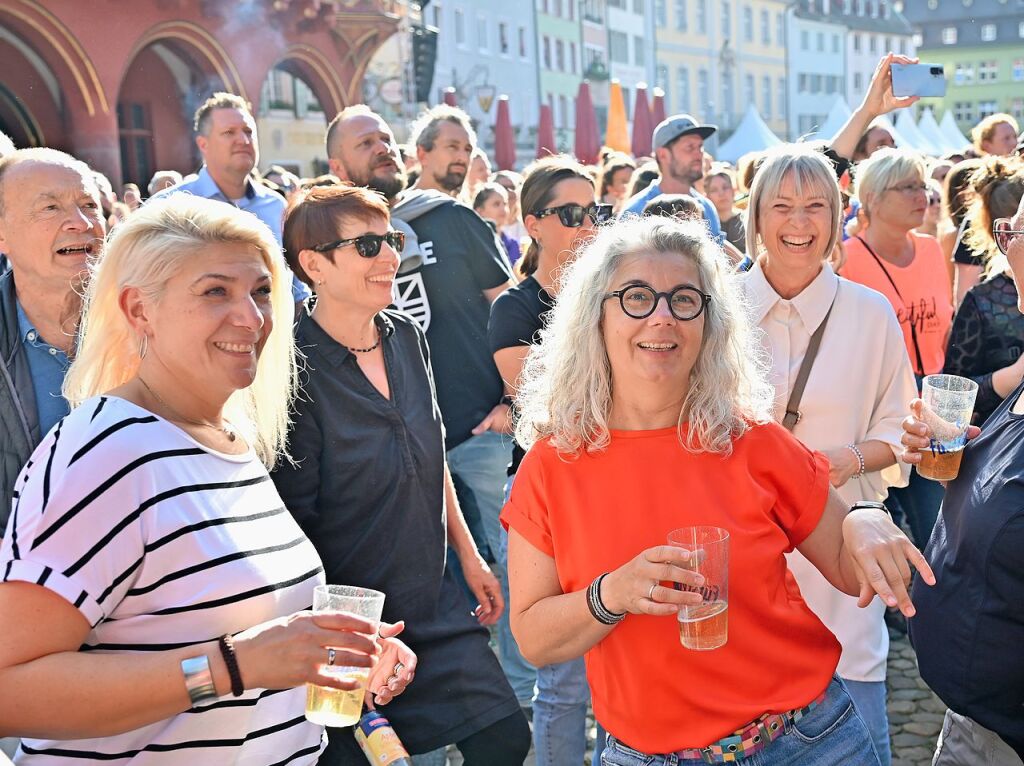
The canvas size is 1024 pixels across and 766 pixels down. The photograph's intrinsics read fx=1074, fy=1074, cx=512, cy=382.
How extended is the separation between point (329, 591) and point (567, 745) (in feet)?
5.90

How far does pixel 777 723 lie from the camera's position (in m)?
2.27

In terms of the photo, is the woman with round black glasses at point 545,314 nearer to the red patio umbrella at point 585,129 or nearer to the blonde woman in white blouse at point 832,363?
the blonde woman in white blouse at point 832,363

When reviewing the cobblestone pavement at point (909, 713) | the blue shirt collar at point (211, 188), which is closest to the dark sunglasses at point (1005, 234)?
the cobblestone pavement at point (909, 713)

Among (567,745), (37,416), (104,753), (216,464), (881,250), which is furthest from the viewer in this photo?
(881,250)

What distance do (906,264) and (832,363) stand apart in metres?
2.13

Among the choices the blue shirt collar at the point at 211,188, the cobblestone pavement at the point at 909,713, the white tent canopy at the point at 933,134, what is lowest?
the cobblestone pavement at the point at 909,713

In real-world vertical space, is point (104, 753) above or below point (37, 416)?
below

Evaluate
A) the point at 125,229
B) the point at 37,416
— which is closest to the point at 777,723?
the point at 125,229

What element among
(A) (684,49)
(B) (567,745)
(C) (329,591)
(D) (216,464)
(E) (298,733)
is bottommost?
(B) (567,745)

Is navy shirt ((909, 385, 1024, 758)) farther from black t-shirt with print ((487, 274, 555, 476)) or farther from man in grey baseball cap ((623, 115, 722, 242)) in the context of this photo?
man in grey baseball cap ((623, 115, 722, 242))

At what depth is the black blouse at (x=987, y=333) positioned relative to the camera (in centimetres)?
414

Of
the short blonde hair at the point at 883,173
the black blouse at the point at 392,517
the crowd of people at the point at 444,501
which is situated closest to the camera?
the crowd of people at the point at 444,501

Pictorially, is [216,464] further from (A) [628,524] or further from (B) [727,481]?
(B) [727,481]

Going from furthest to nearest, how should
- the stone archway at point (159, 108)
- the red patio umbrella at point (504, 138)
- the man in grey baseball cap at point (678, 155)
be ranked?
the red patio umbrella at point (504, 138) → the stone archway at point (159, 108) → the man in grey baseball cap at point (678, 155)
